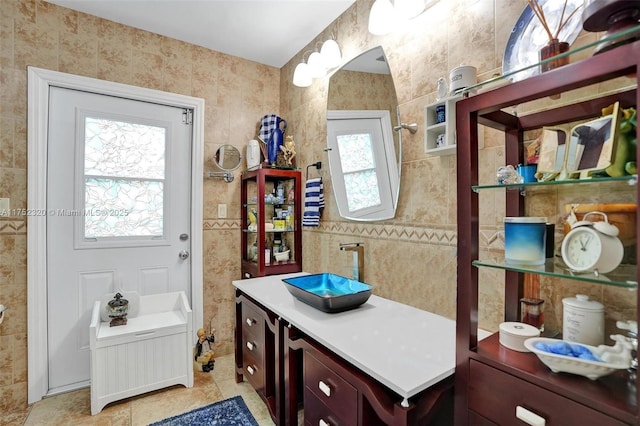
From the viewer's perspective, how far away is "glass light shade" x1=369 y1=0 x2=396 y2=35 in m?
1.53

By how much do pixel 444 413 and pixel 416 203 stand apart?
0.89m

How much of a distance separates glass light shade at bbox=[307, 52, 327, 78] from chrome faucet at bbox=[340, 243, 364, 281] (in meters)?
1.23

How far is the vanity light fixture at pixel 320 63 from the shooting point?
203 centimetres

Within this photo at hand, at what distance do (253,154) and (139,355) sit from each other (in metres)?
1.65

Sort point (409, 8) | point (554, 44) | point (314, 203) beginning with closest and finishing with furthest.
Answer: point (554, 44), point (409, 8), point (314, 203)

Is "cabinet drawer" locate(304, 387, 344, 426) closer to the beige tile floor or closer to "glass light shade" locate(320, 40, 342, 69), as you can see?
the beige tile floor

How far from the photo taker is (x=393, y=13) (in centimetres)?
153

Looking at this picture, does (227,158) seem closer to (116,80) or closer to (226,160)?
(226,160)

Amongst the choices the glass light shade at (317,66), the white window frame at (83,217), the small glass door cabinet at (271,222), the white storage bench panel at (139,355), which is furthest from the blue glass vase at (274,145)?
the white storage bench panel at (139,355)

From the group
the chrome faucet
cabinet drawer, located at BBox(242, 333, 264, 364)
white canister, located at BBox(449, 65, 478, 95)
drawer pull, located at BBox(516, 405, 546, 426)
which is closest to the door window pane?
cabinet drawer, located at BBox(242, 333, 264, 364)

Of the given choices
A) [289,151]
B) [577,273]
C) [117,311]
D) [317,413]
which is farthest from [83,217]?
[577,273]

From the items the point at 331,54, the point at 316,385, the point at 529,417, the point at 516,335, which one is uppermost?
the point at 331,54

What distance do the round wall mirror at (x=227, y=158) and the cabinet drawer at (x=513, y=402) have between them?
7.34 ft

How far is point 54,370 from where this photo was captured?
206 centimetres
